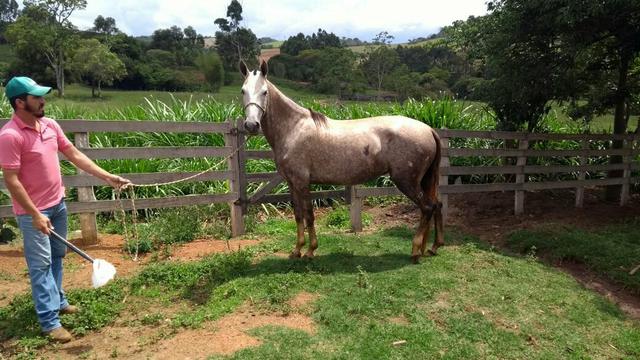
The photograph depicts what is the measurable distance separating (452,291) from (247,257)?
2.37 meters

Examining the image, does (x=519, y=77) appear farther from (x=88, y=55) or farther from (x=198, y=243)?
(x=88, y=55)

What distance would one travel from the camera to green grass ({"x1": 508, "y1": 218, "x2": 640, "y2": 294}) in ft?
Result: 18.3

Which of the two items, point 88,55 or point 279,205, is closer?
point 279,205

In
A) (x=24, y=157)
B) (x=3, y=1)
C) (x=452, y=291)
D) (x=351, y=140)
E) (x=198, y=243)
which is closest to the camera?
(x=24, y=157)

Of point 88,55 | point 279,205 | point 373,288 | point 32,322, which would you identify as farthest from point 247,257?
point 88,55

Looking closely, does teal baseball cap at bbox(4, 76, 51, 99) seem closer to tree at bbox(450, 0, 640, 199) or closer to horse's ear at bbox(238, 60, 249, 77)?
horse's ear at bbox(238, 60, 249, 77)

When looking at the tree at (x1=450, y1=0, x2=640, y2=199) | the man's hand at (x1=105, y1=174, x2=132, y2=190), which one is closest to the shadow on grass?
the man's hand at (x1=105, y1=174, x2=132, y2=190)

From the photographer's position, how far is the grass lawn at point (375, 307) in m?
3.61

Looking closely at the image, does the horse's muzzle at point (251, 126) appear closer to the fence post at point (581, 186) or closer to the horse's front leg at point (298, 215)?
the horse's front leg at point (298, 215)

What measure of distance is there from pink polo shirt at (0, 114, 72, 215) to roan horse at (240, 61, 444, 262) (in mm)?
2173

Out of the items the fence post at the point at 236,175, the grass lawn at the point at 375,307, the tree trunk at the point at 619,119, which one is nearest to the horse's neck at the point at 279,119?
the fence post at the point at 236,175

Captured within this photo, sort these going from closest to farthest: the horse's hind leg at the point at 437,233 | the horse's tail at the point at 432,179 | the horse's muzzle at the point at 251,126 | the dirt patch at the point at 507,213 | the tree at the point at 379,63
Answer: the horse's muzzle at the point at 251,126 < the horse's tail at the point at 432,179 < the horse's hind leg at the point at 437,233 < the dirt patch at the point at 507,213 < the tree at the point at 379,63

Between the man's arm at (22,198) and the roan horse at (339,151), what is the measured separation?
8.10 ft

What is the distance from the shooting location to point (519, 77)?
8133mm
